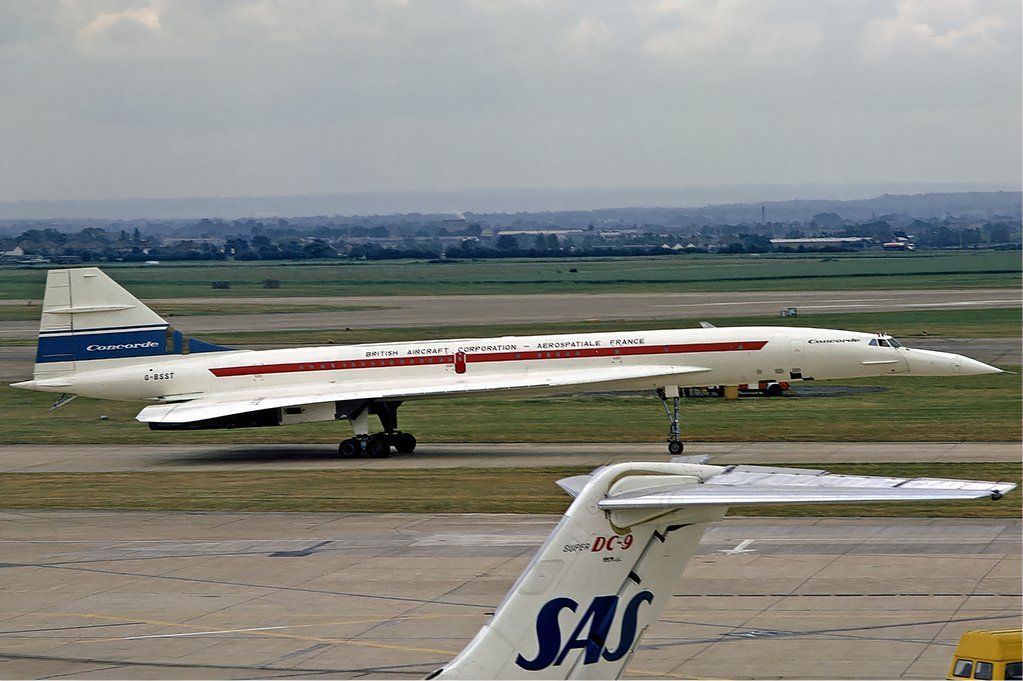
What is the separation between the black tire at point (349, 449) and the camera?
156 ft

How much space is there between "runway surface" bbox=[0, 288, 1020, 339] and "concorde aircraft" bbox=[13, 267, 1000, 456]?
5781 centimetres

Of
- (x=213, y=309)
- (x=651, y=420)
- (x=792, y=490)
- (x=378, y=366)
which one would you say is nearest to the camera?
(x=792, y=490)

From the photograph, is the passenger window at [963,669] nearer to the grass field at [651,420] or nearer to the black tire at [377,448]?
the grass field at [651,420]

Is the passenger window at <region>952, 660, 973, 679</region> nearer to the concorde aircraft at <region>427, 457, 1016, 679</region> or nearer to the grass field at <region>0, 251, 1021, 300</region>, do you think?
the concorde aircraft at <region>427, 457, 1016, 679</region>

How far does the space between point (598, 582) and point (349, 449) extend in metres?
35.8

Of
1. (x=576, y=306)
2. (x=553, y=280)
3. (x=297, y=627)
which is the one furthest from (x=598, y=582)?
(x=553, y=280)

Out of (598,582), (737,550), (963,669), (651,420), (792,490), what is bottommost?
(651,420)

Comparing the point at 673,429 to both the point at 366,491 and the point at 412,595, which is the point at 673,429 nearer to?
the point at 366,491

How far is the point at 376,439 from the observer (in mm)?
47781

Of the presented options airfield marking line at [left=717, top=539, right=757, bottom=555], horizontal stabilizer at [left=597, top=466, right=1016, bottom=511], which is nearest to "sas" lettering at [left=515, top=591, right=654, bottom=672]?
horizontal stabilizer at [left=597, top=466, right=1016, bottom=511]

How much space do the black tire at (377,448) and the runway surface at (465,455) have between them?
431 mm

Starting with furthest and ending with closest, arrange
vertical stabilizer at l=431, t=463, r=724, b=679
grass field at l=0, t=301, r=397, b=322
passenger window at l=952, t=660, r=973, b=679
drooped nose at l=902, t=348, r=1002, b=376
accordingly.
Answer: grass field at l=0, t=301, r=397, b=322 → drooped nose at l=902, t=348, r=1002, b=376 → passenger window at l=952, t=660, r=973, b=679 → vertical stabilizer at l=431, t=463, r=724, b=679

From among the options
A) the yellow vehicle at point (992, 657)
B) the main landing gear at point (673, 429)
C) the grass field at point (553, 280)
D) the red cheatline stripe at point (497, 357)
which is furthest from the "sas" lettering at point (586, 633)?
the grass field at point (553, 280)

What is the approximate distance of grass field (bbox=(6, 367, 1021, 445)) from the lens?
4947cm
